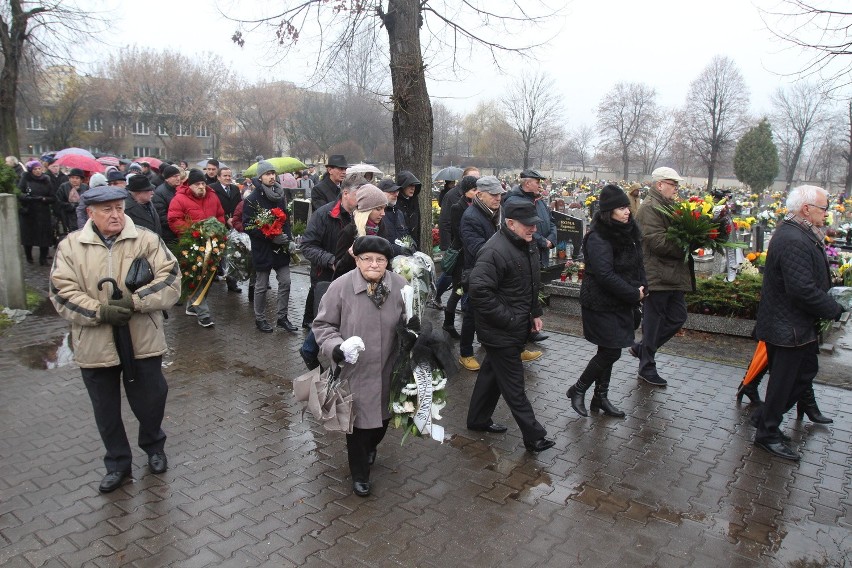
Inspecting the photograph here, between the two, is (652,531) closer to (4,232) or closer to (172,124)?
(4,232)

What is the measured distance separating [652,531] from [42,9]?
20.6m

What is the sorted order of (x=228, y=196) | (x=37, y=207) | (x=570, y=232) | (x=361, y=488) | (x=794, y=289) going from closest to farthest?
(x=361, y=488) → (x=794, y=289) → (x=228, y=196) → (x=570, y=232) → (x=37, y=207)

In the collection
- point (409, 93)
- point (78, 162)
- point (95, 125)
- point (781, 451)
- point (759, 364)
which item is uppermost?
point (95, 125)

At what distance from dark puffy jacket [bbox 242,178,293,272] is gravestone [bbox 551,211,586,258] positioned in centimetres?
500

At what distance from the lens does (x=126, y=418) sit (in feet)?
18.1

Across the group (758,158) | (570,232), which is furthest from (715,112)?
(570,232)

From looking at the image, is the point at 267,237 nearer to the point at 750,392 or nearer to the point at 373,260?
the point at 373,260

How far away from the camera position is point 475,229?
6664 millimetres

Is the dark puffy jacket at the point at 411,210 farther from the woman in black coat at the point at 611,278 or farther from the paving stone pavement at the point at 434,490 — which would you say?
the woman in black coat at the point at 611,278

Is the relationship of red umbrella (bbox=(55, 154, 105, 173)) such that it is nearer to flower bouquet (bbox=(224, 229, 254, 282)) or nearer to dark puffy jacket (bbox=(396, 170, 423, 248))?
flower bouquet (bbox=(224, 229, 254, 282))

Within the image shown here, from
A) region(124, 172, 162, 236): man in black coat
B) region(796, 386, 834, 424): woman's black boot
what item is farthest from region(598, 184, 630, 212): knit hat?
region(124, 172, 162, 236): man in black coat

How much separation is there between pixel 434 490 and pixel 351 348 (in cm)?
130

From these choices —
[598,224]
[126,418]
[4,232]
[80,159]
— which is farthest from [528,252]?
[80,159]

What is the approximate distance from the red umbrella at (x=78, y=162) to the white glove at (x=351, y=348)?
11.0 m
